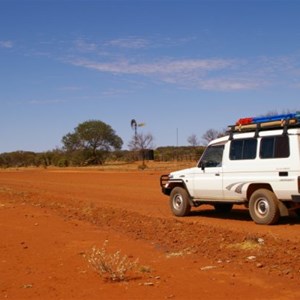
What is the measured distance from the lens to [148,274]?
8594 mm

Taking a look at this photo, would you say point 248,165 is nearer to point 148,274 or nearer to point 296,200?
point 296,200

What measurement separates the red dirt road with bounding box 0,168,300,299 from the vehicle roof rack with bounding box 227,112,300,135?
239 cm

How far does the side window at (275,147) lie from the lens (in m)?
12.9

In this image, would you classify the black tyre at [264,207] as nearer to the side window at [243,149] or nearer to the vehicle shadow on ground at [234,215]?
the vehicle shadow on ground at [234,215]

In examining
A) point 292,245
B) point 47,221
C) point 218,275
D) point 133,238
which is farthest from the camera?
point 47,221

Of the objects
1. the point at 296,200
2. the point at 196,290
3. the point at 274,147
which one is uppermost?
the point at 274,147

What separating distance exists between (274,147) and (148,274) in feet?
19.0

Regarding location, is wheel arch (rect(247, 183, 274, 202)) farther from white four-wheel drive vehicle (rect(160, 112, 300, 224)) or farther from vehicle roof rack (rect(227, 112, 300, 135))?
vehicle roof rack (rect(227, 112, 300, 135))

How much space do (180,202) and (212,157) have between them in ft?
6.52

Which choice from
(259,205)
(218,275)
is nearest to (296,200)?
(259,205)

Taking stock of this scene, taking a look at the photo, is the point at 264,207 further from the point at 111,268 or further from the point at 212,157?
the point at 111,268

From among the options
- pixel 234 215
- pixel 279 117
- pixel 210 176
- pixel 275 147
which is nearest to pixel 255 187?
pixel 275 147

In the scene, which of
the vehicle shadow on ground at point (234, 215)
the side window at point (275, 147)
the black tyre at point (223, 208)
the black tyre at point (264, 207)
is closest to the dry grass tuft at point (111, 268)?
the black tyre at point (264, 207)

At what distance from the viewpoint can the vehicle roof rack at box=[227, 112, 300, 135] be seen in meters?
12.9
